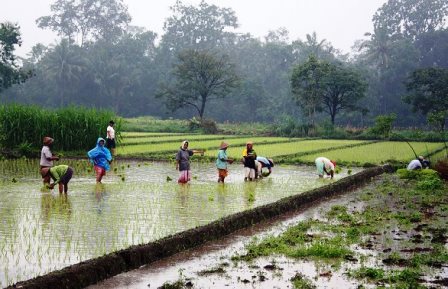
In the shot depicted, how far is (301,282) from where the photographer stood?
19.3 ft

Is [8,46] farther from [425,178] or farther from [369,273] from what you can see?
Answer: [369,273]

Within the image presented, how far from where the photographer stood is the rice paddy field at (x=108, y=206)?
6.81m

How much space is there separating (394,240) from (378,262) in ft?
4.25

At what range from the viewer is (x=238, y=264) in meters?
6.63

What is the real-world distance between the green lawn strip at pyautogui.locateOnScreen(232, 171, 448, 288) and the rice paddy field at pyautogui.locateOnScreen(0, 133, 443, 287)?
1446 mm

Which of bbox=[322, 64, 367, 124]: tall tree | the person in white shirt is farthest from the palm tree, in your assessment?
the person in white shirt

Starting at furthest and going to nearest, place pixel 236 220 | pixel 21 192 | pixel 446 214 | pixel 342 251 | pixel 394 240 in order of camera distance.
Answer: pixel 21 192, pixel 446 214, pixel 236 220, pixel 394 240, pixel 342 251

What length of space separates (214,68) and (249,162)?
108 feet

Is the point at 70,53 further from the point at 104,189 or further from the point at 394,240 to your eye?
the point at 394,240

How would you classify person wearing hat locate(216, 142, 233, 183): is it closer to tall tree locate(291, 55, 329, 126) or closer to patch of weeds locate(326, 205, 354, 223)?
patch of weeds locate(326, 205, 354, 223)

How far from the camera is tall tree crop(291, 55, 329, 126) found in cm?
4072

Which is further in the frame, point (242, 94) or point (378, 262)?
point (242, 94)

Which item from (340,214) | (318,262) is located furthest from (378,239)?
(340,214)

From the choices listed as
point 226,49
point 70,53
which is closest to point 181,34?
point 226,49
